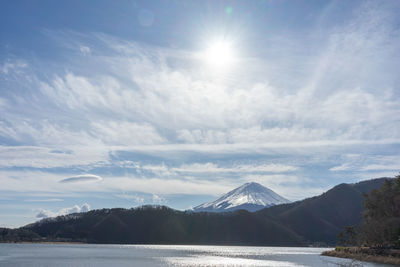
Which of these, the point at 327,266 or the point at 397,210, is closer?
the point at 327,266

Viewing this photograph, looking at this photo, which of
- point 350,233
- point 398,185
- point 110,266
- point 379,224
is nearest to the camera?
point 110,266

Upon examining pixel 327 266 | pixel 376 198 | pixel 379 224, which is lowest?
pixel 327 266

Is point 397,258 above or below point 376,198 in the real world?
below

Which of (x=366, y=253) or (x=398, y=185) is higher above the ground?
(x=398, y=185)

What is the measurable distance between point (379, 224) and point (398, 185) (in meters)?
16.1

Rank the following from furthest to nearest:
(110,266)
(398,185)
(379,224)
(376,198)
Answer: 1. (376,198)
2. (398,185)
3. (379,224)
4. (110,266)

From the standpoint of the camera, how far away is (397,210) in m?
118

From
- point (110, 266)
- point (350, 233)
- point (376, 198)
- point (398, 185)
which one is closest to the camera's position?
point (110, 266)

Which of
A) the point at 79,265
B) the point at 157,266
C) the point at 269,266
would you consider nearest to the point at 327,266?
the point at 269,266

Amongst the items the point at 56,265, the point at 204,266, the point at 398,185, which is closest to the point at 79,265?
the point at 56,265

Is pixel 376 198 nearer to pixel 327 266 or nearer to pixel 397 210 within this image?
pixel 397 210

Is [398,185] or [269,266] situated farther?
[398,185]

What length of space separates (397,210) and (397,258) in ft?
106

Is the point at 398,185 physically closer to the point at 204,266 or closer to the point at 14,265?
the point at 204,266
